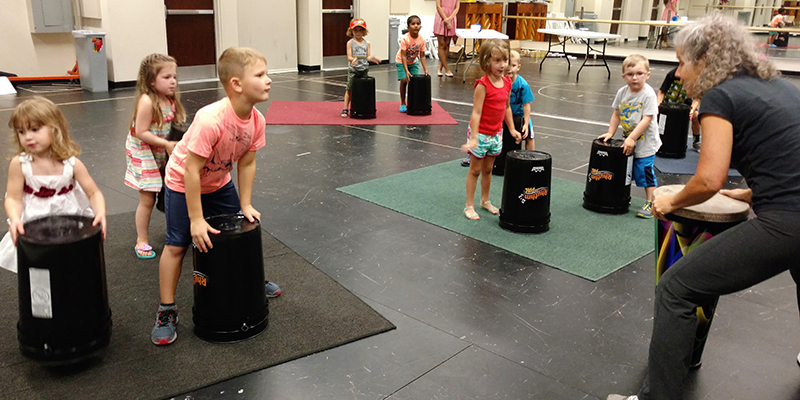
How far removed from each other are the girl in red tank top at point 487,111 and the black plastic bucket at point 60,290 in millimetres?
2621

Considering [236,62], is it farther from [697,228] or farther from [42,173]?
[697,228]

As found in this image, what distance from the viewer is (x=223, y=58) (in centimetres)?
291

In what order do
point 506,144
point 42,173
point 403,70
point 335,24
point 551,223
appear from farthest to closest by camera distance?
point 335,24 < point 403,70 < point 506,144 < point 551,223 < point 42,173

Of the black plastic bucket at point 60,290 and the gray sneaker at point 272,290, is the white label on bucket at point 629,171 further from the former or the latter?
the black plastic bucket at point 60,290

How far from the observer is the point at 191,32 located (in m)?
12.3

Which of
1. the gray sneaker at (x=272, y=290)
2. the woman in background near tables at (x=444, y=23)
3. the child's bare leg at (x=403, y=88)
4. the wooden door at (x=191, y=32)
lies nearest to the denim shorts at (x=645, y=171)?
the gray sneaker at (x=272, y=290)

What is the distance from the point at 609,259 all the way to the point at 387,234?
1524mm

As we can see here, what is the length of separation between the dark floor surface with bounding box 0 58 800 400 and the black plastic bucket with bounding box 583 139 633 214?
0.85 meters

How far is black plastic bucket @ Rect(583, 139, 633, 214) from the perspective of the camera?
507cm

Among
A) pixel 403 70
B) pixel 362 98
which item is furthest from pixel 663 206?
pixel 403 70

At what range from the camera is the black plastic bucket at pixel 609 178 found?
5070mm

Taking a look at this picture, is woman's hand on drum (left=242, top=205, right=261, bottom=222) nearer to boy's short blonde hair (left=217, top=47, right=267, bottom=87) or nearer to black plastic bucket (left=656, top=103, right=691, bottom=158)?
boy's short blonde hair (left=217, top=47, right=267, bottom=87)

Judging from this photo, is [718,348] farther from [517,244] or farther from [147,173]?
[147,173]

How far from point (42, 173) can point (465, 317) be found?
2.19 metres
